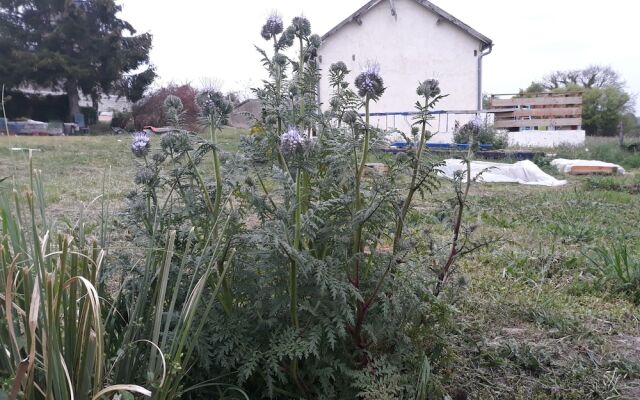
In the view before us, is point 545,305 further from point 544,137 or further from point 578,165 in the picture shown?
point 544,137

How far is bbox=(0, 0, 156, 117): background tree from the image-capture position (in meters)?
25.3

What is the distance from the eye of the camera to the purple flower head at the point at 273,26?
73.5 inches

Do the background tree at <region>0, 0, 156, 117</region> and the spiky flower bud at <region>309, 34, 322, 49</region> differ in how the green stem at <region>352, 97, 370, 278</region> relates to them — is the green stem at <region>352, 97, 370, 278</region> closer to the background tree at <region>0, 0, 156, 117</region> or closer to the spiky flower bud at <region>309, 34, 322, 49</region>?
the spiky flower bud at <region>309, 34, 322, 49</region>

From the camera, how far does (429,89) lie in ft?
5.36

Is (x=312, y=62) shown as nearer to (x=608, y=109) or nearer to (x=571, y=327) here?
(x=571, y=327)

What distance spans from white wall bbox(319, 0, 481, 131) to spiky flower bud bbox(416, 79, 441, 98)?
17.6 meters

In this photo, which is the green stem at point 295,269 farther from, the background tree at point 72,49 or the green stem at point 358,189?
the background tree at point 72,49

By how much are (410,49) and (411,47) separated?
0.08 metres

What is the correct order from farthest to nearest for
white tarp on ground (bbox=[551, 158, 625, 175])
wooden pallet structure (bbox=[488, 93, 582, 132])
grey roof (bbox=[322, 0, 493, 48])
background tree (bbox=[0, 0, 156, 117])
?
background tree (bbox=[0, 0, 156, 117])
grey roof (bbox=[322, 0, 493, 48])
wooden pallet structure (bbox=[488, 93, 582, 132])
white tarp on ground (bbox=[551, 158, 625, 175])

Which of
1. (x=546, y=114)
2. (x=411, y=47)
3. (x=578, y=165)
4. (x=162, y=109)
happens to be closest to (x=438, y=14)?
(x=411, y=47)

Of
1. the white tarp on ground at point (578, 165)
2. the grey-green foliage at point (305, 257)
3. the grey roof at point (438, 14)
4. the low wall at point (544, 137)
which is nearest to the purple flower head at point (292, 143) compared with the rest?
the grey-green foliage at point (305, 257)

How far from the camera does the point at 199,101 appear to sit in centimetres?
163

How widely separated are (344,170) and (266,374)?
2.02ft

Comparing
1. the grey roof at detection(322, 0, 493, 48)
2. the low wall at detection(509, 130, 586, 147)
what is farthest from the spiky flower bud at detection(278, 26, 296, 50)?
the grey roof at detection(322, 0, 493, 48)
